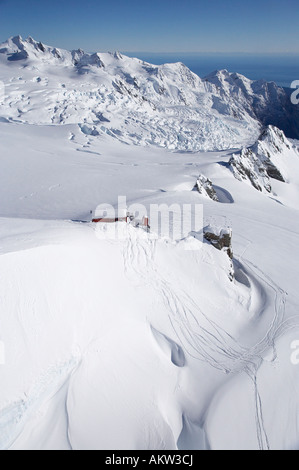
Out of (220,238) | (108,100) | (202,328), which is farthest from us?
(108,100)

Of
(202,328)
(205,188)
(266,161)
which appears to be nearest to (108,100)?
(266,161)

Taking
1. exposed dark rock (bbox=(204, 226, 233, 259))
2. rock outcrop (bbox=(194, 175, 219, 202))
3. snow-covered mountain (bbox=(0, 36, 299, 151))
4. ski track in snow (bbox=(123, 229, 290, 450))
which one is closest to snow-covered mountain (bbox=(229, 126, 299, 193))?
rock outcrop (bbox=(194, 175, 219, 202))

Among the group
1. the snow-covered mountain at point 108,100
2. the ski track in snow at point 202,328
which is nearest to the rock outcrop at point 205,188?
the ski track in snow at point 202,328

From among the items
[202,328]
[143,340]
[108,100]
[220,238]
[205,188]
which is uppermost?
[108,100]

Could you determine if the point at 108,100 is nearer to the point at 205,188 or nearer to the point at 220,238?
the point at 205,188

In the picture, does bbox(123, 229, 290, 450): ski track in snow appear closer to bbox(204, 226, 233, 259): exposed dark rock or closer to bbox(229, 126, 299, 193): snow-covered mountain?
bbox(204, 226, 233, 259): exposed dark rock

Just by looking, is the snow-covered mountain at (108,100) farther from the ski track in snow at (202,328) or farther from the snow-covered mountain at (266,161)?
the ski track in snow at (202,328)

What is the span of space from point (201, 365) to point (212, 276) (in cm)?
350

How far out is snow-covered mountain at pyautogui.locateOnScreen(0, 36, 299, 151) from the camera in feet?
154

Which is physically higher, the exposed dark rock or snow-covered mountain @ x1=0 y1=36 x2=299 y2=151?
snow-covered mountain @ x1=0 y1=36 x2=299 y2=151

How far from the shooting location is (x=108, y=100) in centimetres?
5719

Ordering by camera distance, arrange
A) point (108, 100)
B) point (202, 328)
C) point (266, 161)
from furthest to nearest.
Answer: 1. point (108, 100)
2. point (266, 161)
3. point (202, 328)
